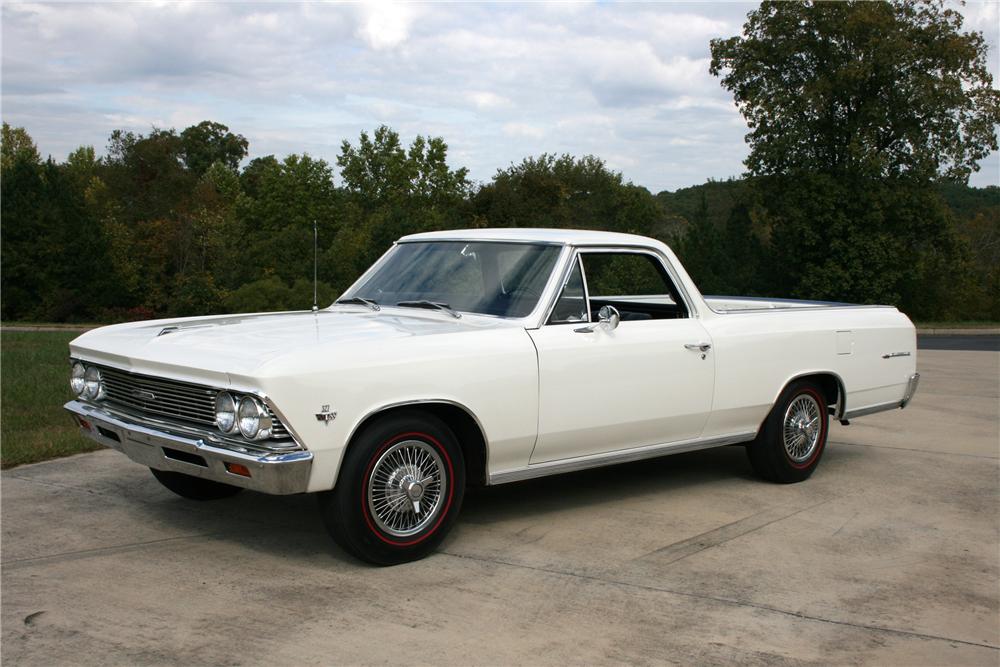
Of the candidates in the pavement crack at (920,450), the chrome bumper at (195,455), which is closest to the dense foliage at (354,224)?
the pavement crack at (920,450)

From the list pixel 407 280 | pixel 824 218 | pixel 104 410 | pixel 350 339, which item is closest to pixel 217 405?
pixel 350 339

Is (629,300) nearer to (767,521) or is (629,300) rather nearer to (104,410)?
(767,521)

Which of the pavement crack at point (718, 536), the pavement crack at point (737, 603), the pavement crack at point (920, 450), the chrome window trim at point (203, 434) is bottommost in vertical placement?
the pavement crack at point (737, 603)

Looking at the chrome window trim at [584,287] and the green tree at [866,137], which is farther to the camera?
the green tree at [866,137]

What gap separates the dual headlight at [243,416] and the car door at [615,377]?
165cm

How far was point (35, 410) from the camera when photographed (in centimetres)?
967

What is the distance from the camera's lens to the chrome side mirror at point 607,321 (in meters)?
6.20

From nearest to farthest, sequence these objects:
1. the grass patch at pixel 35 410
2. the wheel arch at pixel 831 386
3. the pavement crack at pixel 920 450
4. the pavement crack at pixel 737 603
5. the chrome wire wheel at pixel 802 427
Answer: the pavement crack at pixel 737 603
the chrome wire wheel at pixel 802 427
the wheel arch at pixel 831 386
the grass patch at pixel 35 410
the pavement crack at pixel 920 450

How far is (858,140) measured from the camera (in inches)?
1507

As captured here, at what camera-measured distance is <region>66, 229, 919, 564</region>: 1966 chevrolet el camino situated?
16.4ft

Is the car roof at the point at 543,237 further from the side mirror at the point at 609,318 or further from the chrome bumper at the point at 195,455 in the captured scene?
the chrome bumper at the point at 195,455

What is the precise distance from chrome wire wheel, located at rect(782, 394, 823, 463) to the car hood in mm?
2619

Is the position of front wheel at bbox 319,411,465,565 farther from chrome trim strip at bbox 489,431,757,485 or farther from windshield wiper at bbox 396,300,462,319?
windshield wiper at bbox 396,300,462,319

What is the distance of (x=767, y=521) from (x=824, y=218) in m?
34.2
